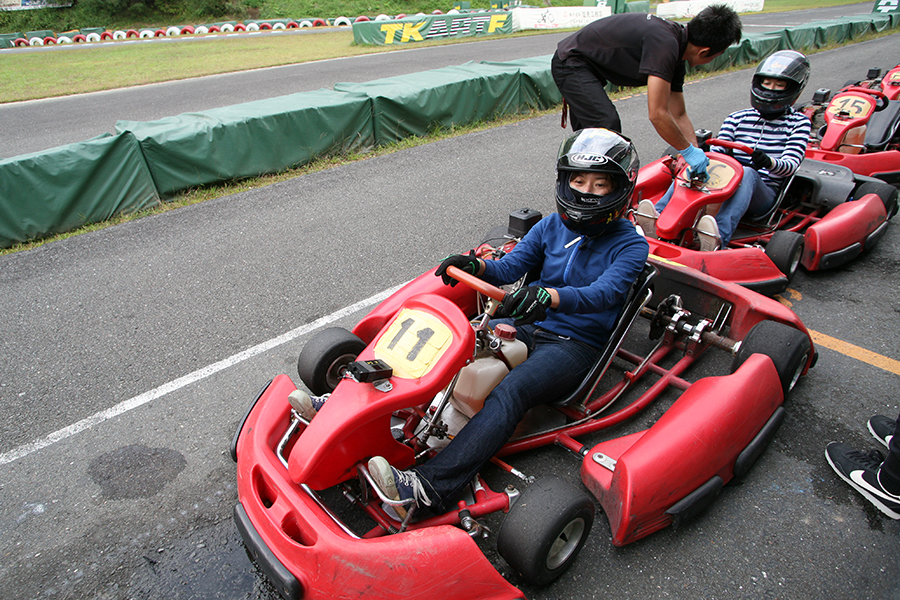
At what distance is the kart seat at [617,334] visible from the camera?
2553mm

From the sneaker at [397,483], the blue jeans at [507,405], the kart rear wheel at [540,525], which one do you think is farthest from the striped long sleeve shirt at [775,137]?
the sneaker at [397,483]

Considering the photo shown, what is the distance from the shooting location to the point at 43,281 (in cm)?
457

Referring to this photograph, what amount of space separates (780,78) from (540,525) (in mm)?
3959

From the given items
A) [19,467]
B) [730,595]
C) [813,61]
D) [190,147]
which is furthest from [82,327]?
[813,61]

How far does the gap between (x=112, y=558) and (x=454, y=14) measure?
73.4 feet

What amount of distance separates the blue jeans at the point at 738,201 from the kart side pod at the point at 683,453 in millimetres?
1796

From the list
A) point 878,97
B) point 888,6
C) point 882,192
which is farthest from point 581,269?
point 888,6

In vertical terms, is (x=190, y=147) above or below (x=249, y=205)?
above

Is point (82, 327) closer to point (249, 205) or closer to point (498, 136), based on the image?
point (249, 205)

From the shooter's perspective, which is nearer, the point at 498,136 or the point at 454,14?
the point at 498,136

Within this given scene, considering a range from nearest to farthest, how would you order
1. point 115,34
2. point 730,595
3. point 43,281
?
point 730,595
point 43,281
point 115,34

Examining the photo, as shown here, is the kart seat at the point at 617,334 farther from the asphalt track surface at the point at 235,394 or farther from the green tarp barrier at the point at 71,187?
the green tarp barrier at the point at 71,187

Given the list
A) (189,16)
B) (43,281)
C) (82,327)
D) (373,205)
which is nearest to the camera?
(82,327)

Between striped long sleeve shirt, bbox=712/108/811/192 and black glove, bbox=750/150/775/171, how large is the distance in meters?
0.07
